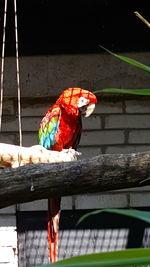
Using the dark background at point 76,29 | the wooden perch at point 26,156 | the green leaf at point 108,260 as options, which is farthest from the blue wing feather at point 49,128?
the green leaf at point 108,260

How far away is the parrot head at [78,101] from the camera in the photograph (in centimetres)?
276

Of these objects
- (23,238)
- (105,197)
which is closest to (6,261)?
(23,238)

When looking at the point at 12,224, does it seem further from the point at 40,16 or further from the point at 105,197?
the point at 40,16

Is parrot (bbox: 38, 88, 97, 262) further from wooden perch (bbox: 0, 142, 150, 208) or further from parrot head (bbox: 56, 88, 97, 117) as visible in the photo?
wooden perch (bbox: 0, 142, 150, 208)

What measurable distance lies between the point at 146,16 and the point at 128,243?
1.22 m

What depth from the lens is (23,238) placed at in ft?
11.2

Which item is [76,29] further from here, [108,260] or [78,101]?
[108,260]

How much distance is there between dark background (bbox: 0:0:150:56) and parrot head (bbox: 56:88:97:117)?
546 mm

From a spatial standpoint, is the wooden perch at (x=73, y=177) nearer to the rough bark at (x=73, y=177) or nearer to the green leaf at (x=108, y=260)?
the rough bark at (x=73, y=177)

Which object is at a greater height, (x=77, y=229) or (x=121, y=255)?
(x=121, y=255)

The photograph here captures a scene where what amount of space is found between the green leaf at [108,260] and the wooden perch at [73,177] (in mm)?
929

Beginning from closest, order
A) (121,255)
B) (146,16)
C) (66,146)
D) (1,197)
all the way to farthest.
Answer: (121,255) → (1,197) → (66,146) → (146,16)

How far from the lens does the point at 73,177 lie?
1312mm

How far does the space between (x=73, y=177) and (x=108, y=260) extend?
95 cm
